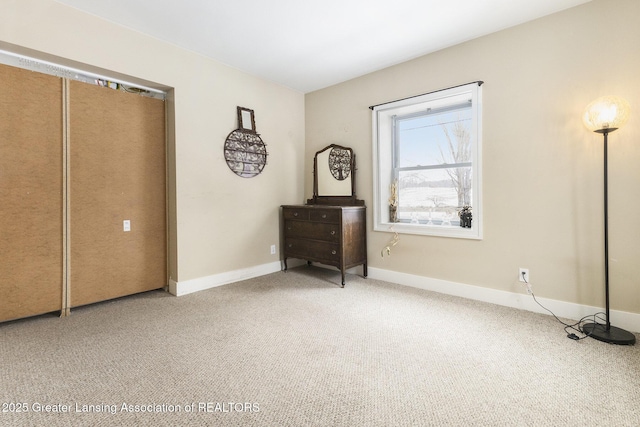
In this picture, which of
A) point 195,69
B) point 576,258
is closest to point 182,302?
point 195,69

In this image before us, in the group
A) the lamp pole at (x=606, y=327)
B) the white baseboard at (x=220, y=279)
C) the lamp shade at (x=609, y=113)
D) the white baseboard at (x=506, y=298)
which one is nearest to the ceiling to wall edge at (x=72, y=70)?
the white baseboard at (x=220, y=279)

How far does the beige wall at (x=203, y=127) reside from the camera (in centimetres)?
239

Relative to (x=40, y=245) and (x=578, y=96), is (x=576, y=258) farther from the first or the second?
(x=40, y=245)

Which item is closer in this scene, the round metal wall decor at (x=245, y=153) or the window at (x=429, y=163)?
the window at (x=429, y=163)

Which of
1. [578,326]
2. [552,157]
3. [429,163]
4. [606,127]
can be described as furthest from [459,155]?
[578,326]

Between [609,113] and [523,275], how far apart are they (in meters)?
1.40

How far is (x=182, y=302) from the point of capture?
2.90 meters

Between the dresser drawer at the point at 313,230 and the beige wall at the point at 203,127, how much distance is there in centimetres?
26

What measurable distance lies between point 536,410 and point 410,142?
2.86m

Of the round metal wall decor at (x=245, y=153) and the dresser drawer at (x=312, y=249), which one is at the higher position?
the round metal wall decor at (x=245, y=153)

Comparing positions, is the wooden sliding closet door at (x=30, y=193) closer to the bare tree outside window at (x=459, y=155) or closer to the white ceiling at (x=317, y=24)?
the white ceiling at (x=317, y=24)

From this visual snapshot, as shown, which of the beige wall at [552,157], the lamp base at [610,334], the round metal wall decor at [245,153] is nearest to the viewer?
the lamp base at [610,334]

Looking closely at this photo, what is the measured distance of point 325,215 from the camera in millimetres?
3475

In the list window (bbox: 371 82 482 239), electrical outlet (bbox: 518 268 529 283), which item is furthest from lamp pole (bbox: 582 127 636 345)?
window (bbox: 371 82 482 239)
